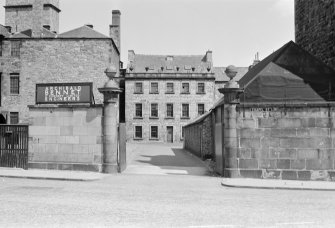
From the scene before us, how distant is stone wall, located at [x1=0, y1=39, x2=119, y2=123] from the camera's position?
135ft

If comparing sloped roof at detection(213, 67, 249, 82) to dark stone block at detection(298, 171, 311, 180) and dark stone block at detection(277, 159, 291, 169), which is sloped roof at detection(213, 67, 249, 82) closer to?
dark stone block at detection(277, 159, 291, 169)

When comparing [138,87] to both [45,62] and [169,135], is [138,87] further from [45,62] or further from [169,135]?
[45,62]

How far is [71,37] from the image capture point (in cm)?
4134

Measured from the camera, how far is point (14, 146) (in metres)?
15.9

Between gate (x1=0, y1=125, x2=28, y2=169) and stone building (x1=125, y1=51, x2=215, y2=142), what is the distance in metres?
37.1

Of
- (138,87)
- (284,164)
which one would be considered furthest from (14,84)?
(284,164)

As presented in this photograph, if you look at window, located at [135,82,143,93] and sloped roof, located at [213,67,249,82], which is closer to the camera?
window, located at [135,82,143,93]

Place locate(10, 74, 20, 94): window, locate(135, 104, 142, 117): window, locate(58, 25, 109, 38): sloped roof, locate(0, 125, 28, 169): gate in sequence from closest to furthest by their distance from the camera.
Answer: locate(0, 125, 28, 169): gate, locate(10, 74, 20, 94): window, locate(58, 25, 109, 38): sloped roof, locate(135, 104, 142, 117): window

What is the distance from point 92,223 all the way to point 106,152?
28.3 feet

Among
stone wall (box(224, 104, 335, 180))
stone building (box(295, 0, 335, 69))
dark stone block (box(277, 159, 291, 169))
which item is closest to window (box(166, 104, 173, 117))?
stone building (box(295, 0, 335, 69))

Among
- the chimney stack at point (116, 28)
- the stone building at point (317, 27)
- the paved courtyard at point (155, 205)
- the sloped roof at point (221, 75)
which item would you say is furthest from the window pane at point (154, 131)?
the paved courtyard at point (155, 205)

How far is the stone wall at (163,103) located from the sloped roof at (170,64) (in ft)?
5.79

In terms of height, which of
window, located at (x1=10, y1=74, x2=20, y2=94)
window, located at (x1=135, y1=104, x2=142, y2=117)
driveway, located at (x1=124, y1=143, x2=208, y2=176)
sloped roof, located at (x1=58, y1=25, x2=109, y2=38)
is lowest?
driveway, located at (x1=124, y1=143, x2=208, y2=176)

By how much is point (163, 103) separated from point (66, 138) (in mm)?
38444
